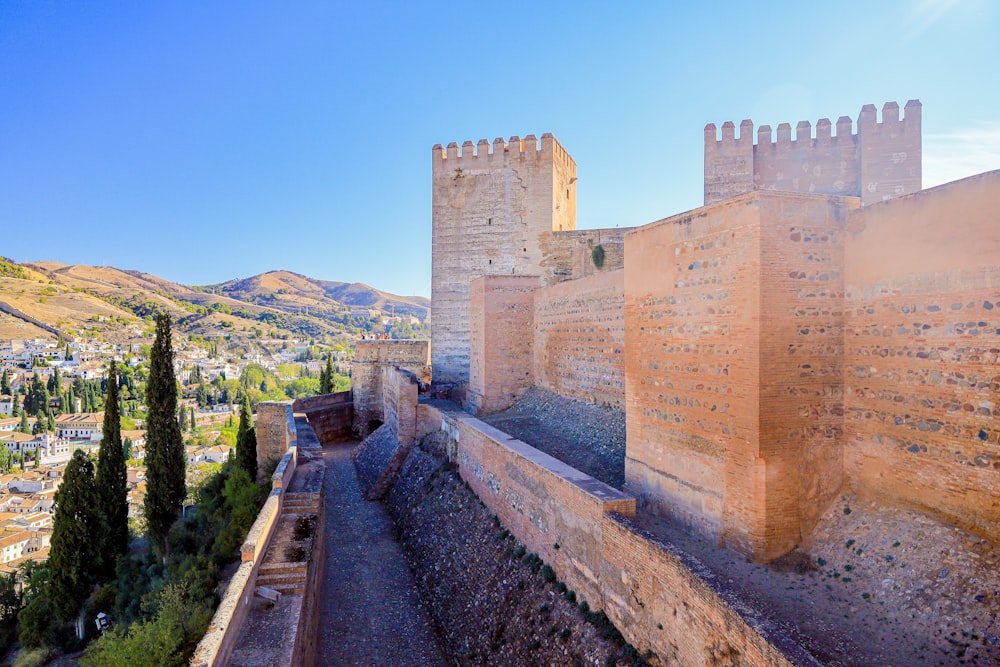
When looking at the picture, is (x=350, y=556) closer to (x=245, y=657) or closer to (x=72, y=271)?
(x=245, y=657)

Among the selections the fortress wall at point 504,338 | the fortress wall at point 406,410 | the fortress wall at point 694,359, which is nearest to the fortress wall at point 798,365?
the fortress wall at point 694,359

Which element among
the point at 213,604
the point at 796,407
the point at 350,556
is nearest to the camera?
the point at 796,407

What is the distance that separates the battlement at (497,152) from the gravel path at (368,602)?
11.2 metres

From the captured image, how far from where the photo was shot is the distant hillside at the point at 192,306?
99.7m

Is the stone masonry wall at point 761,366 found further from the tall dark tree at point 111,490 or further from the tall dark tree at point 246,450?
the tall dark tree at point 111,490

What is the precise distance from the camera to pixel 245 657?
4.75 m

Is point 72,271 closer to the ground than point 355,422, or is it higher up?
higher up

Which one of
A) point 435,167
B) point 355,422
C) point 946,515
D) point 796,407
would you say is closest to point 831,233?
point 796,407

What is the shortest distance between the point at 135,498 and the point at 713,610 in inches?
1851

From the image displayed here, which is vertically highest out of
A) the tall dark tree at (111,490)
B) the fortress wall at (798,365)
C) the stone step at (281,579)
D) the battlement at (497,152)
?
the battlement at (497,152)

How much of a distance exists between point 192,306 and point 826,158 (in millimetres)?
149347

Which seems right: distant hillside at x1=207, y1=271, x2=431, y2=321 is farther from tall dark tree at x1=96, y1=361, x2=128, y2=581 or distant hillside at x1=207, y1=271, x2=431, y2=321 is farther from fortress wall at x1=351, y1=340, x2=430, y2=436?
tall dark tree at x1=96, y1=361, x2=128, y2=581

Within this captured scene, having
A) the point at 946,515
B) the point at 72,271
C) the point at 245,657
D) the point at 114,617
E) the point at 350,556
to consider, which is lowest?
the point at 114,617

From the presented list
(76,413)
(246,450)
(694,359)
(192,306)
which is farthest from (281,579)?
(192,306)
